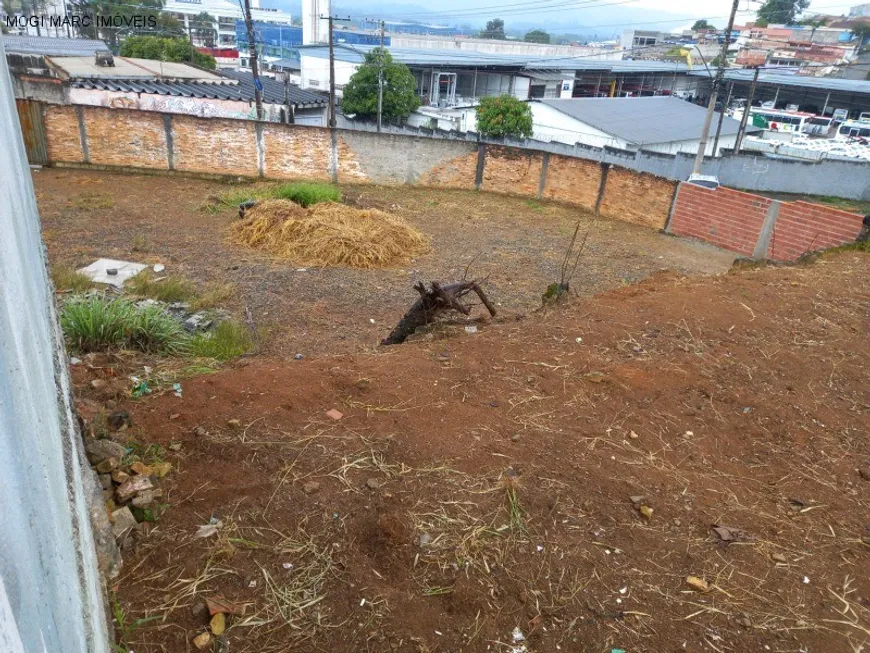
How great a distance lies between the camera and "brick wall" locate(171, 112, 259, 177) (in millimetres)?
15172

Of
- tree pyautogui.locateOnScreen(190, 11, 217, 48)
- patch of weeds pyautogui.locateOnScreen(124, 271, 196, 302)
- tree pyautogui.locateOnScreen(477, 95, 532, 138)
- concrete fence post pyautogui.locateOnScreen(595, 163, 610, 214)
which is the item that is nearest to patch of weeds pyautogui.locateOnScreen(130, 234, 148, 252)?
patch of weeds pyautogui.locateOnScreen(124, 271, 196, 302)

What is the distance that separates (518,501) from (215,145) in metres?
14.8

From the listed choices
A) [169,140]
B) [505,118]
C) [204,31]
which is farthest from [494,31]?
[169,140]

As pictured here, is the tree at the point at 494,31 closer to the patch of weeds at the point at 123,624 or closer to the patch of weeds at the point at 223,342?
the patch of weeds at the point at 223,342

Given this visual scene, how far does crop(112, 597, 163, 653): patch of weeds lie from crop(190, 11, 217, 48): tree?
60653 mm

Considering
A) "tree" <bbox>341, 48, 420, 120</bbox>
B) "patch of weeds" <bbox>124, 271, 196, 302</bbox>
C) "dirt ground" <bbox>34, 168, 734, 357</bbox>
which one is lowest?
"dirt ground" <bbox>34, 168, 734, 357</bbox>

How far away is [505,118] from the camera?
85.8 feet

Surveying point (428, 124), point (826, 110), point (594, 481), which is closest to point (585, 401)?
point (594, 481)

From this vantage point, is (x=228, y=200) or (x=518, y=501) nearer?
(x=518, y=501)

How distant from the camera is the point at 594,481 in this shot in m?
3.24

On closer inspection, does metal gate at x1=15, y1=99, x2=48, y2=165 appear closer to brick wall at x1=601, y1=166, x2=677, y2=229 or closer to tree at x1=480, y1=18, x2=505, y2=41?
brick wall at x1=601, y1=166, x2=677, y2=229

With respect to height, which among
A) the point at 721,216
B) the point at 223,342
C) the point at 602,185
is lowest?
the point at 223,342

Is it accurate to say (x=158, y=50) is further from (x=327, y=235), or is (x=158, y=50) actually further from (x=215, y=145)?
(x=327, y=235)

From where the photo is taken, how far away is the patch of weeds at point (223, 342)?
561 centimetres
